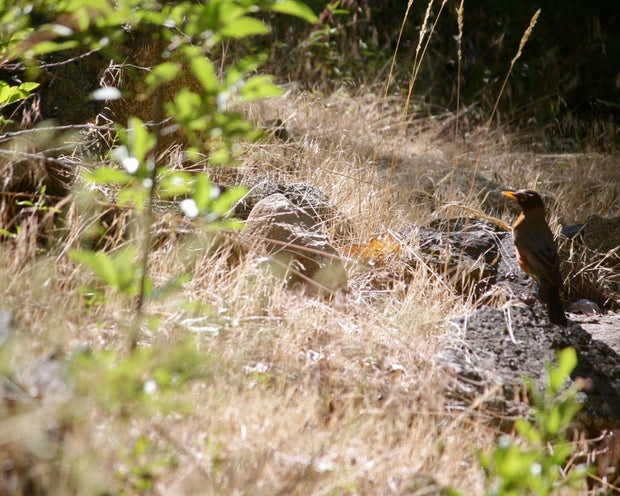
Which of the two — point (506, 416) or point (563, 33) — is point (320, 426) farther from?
point (563, 33)

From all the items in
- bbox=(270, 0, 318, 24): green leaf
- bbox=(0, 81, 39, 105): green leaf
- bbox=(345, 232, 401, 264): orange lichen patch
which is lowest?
bbox=(345, 232, 401, 264): orange lichen patch

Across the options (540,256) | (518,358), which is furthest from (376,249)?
→ (518,358)

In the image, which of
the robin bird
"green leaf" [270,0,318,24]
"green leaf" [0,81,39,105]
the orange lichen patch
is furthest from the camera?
the orange lichen patch

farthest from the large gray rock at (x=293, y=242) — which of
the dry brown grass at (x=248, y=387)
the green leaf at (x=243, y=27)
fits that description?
the green leaf at (x=243, y=27)

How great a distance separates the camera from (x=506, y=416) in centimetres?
265

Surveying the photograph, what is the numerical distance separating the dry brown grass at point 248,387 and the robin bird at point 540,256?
399mm

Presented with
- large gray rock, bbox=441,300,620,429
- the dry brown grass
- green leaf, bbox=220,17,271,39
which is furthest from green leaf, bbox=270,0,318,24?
large gray rock, bbox=441,300,620,429

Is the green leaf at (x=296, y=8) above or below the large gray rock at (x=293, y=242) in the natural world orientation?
above

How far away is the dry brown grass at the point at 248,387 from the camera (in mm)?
1660

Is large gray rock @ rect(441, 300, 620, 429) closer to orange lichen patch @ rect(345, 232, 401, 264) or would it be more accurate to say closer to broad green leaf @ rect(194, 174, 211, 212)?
orange lichen patch @ rect(345, 232, 401, 264)

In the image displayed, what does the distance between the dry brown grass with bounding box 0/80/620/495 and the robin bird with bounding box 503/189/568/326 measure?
399 mm

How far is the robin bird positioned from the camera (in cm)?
338

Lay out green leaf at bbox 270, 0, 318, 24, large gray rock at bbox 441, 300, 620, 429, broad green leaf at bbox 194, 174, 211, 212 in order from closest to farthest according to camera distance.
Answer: green leaf at bbox 270, 0, 318, 24
broad green leaf at bbox 194, 174, 211, 212
large gray rock at bbox 441, 300, 620, 429

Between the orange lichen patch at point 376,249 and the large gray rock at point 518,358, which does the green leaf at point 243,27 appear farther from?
the orange lichen patch at point 376,249
